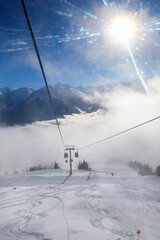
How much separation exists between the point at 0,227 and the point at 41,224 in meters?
1.88

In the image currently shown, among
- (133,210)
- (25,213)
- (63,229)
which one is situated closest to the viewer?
(63,229)

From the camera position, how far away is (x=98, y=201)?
920 centimetres

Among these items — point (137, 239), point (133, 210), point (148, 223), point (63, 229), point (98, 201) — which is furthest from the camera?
point (98, 201)

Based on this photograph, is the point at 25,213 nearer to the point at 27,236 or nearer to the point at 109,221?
the point at 27,236

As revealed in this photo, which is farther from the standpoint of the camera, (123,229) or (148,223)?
(148,223)

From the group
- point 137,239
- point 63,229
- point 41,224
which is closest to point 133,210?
point 137,239

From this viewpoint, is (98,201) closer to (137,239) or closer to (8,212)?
(137,239)

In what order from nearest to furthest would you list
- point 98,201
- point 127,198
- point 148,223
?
point 148,223 → point 98,201 → point 127,198

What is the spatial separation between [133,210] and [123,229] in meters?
2.48

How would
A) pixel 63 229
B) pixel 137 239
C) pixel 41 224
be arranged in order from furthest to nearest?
1. pixel 41 224
2. pixel 63 229
3. pixel 137 239

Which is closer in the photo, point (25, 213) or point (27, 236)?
point (27, 236)

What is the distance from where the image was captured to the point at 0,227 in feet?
19.5

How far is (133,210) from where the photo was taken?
7.92 metres

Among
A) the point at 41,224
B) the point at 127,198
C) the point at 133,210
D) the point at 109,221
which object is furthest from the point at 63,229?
the point at 127,198
